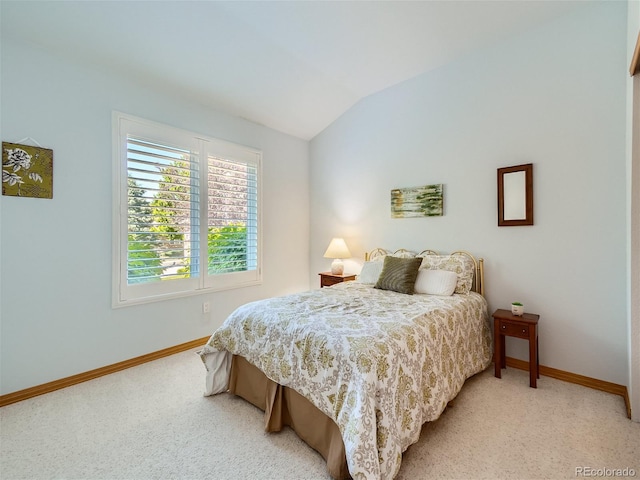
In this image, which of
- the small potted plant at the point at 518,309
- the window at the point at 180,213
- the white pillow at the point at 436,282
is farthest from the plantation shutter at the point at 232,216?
the small potted plant at the point at 518,309

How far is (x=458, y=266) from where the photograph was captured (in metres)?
2.89

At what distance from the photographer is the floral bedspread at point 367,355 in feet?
4.60

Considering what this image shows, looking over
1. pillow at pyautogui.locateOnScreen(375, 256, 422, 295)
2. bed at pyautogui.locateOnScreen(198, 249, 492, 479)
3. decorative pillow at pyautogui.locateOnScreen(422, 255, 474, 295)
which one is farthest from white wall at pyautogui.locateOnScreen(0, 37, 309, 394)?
decorative pillow at pyautogui.locateOnScreen(422, 255, 474, 295)

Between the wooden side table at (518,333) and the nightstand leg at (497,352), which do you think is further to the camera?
the nightstand leg at (497,352)

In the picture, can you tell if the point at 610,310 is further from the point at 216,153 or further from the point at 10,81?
the point at 10,81

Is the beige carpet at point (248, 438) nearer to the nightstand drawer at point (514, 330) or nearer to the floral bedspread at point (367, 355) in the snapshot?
the floral bedspread at point (367, 355)

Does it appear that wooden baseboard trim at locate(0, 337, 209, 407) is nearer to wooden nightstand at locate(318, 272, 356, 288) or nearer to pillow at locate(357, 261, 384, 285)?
wooden nightstand at locate(318, 272, 356, 288)

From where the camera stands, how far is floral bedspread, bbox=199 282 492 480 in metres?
1.40

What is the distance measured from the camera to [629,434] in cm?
182

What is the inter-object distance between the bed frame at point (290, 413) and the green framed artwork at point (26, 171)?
6.49 ft

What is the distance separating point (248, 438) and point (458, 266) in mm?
2265

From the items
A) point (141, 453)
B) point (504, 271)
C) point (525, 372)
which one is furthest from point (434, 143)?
point (141, 453)

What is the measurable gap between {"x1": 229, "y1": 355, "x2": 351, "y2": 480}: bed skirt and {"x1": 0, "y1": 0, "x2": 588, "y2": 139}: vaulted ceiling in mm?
2655

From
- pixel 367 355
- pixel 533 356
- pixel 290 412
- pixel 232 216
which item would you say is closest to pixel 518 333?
pixel 533 356
